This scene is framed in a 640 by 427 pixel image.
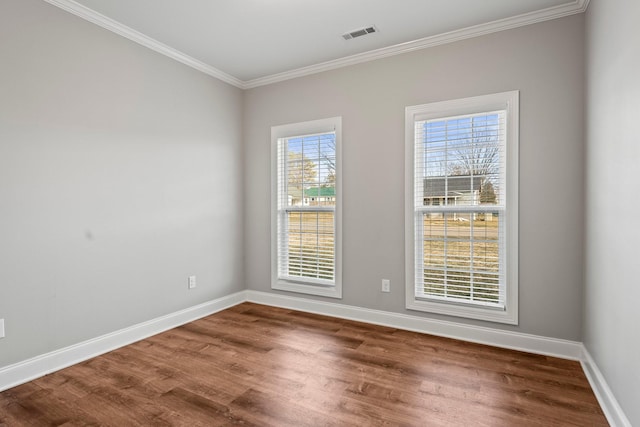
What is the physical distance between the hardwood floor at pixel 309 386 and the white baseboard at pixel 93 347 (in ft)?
0.25

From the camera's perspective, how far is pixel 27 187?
2393 millimetres

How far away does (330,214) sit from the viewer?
12.6 ft

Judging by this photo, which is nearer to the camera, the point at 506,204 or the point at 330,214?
the point at 506,204

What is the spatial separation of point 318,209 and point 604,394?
2757mm

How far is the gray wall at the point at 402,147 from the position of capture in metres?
2.70

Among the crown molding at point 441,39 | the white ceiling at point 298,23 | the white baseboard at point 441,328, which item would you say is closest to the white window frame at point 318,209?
the white baseboard at point 441,328

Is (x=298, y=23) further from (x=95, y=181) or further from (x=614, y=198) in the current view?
(x=614, y=198)

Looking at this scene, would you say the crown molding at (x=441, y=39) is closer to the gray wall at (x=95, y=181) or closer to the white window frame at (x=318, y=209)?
the white window frame at (x=318, y=209)

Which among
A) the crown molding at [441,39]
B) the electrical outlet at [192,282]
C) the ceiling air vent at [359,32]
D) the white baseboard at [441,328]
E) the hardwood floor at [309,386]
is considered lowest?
the hardwood floor at [309,386]

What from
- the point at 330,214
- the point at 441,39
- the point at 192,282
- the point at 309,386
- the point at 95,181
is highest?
the point at 441,39

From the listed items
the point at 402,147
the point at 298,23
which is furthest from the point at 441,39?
the point at 298,23

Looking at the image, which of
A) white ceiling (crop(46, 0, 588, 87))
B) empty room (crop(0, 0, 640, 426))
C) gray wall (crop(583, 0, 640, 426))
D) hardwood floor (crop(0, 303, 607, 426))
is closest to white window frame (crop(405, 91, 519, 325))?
empty room (crop(0, 0, 640, 426))

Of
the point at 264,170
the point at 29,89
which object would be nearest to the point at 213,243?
the point at 264,170

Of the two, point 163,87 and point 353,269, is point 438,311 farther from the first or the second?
point 163,87
